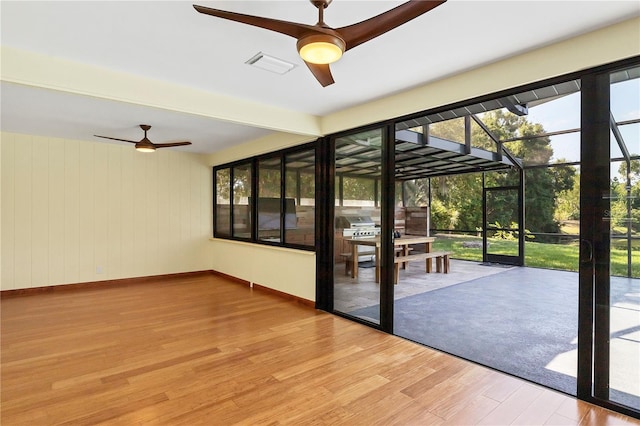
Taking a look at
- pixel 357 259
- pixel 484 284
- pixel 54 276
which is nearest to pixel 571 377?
pixel 357 259

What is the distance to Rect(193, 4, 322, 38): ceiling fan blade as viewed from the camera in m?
1.66

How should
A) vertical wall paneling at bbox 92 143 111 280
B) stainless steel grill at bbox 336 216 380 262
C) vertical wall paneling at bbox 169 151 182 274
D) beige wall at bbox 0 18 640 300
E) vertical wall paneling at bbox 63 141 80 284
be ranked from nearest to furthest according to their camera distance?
beige wall at bbox 0 18 640 300 < stainless steel grill at bbox 336 216 380 262 < vertical wall paneling at bbox 63 141 80 284 < vertical wall paneling at bbox 92 143 111 280 < vertical wall paneling at bbox 169 151 182 274

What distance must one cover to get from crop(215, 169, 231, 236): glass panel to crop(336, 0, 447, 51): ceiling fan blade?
5.36 meters

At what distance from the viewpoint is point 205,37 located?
2379mm

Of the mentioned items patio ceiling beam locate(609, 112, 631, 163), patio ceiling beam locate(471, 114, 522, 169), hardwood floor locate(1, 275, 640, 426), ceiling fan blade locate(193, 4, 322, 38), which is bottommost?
hardwood floor locate(1, 275, 640, 426)

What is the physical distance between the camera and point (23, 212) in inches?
209

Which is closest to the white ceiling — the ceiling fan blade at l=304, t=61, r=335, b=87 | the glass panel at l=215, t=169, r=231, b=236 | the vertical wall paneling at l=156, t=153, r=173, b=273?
the ceiling fan blade at l=304, t=61, r=335, b=87

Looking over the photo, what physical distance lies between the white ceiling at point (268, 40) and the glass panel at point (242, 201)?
8.69 ft

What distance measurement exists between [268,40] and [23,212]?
5.39m

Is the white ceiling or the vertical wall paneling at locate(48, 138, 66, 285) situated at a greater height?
the white ceiling

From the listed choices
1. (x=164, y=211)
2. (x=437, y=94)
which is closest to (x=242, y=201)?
(x=164, y=211)

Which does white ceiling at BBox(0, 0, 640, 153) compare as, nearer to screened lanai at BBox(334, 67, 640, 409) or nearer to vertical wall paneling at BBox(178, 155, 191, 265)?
screened lanai at BBox(334, 67, 640, 409)

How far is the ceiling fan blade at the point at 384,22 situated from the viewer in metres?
1.59

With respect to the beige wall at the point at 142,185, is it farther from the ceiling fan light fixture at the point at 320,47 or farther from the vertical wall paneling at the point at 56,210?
the ceiling fan light fixture at the point at 320,47
